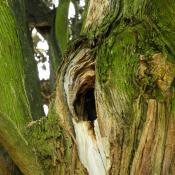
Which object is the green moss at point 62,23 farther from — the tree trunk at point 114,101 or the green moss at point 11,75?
the tree trunk at point 114,101

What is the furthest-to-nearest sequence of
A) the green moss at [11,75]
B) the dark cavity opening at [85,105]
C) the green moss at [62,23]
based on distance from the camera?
the green moss at [62,23]
the green moss at [11,75]
the dark cavity opening at [85,105]

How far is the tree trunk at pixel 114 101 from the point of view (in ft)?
6.19

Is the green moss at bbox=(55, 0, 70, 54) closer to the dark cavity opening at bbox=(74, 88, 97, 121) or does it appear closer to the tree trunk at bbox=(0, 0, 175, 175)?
the tree trunk at bbox=(0, 0, 175, 175)

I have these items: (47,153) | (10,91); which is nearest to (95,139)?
(47,153)

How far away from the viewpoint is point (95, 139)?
6.79 feet

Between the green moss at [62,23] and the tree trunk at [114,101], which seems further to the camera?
the green moss at [62,23]

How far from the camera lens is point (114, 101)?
1.98m

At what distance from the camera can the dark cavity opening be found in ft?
7.02

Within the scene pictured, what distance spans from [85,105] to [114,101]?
207 millimetres

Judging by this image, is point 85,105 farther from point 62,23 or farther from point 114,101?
point 62,23

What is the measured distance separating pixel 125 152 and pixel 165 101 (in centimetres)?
24

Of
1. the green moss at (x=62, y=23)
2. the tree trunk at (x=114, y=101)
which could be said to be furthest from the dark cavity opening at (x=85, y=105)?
the green moss at (x=62, y=23)

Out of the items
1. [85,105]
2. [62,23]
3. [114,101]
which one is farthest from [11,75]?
[62,23]

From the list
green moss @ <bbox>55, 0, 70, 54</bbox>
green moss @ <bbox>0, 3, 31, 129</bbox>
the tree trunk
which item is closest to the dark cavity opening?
the tree trunk
